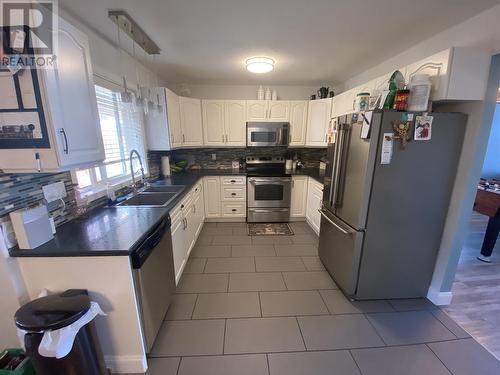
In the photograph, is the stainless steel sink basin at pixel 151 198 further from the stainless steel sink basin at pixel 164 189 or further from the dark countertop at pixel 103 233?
the dark countertop at pixel 103 233

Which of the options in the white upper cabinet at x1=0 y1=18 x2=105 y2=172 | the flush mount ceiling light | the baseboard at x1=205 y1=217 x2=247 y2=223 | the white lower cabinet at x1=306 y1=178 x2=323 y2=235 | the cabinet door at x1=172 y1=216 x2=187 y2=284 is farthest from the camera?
the baseboard at x1=205 y1=217 x2=247 y2=223

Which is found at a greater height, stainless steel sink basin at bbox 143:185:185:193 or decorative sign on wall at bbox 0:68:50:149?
decorative sign on wall at bbox 0:68:50:149

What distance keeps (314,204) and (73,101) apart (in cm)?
317

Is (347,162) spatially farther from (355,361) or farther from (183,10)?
(183,10)

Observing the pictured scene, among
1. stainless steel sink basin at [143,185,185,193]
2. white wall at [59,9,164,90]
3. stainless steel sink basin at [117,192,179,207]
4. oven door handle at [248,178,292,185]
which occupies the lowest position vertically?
oven door handle at [248,178,292,185]

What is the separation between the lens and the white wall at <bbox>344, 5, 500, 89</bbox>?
5.08 feet

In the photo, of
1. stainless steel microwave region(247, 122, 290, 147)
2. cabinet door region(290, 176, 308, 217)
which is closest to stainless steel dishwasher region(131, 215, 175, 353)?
stainless steel microwave region(247, 122, 290, 147)

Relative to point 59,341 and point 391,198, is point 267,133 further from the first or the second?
point 59,341

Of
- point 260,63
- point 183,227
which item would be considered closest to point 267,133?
point 260,63

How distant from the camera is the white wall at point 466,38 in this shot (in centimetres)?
155

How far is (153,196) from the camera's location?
2523 mm

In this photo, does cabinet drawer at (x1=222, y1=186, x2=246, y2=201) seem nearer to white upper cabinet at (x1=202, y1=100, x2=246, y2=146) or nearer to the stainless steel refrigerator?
white upper cabinet at (x1=202, y1=100, x2=246, y2=146)

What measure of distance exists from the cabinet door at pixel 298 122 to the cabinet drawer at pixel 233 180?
1.11 m

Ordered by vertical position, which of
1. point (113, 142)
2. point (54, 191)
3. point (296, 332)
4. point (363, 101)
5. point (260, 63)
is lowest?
point (296, 332)
